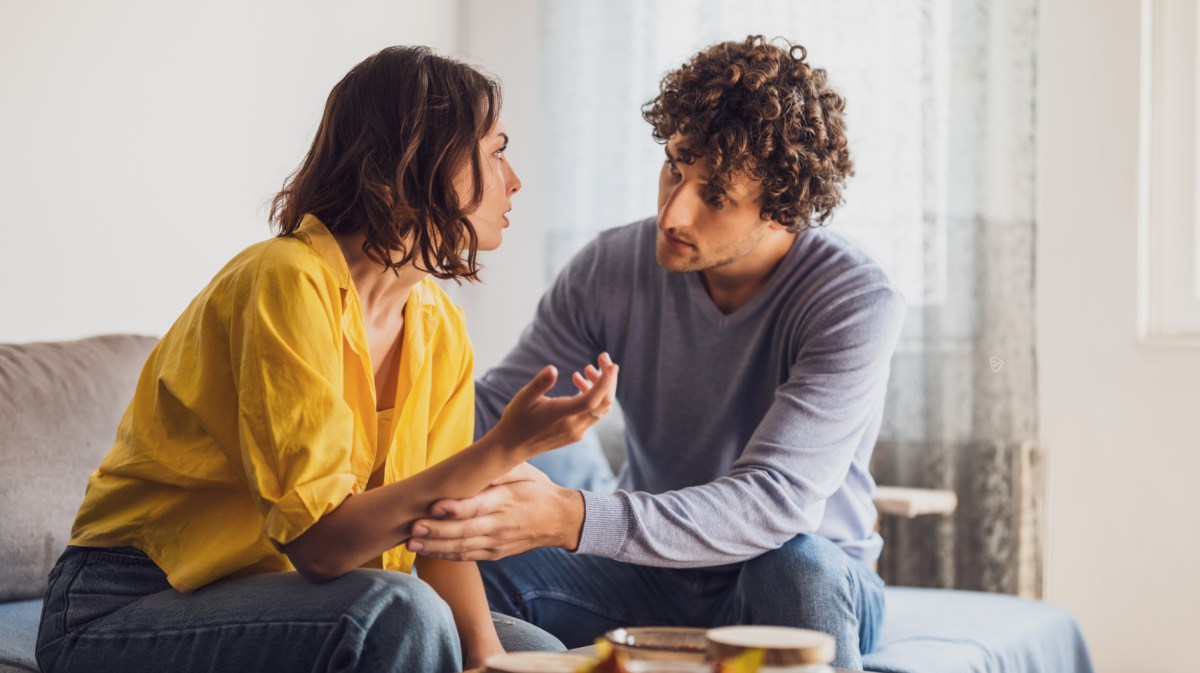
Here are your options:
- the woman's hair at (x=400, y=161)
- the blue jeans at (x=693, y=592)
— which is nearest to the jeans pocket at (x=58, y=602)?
the woman's hair at (x=400, y=161)

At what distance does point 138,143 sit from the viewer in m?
2.37

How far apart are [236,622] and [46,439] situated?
0.84 meters

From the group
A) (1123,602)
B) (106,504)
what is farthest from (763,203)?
(1123,602)

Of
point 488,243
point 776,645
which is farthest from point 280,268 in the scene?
point 776,645

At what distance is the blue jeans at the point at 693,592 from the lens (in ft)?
5.14

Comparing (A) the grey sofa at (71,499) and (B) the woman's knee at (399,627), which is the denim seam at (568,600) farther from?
(B) the woman's knee at (399,627)

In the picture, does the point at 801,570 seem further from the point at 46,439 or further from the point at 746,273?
the point at 46,439

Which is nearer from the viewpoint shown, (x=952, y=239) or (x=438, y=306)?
(x=438, y=306)

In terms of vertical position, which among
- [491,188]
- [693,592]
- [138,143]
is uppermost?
[138,143]

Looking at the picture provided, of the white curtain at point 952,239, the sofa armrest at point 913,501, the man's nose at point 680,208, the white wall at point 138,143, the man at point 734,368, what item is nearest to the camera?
the man at point 734,368

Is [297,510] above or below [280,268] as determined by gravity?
below

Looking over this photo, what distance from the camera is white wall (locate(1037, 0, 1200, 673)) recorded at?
2.65 meters

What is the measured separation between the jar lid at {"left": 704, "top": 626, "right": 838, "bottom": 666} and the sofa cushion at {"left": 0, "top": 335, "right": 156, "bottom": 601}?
1.26m

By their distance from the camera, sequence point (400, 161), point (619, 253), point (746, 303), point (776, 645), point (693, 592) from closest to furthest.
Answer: point (776, 645), point (400, 161), point (693, 592), point (746, 303), point (619, 253)
